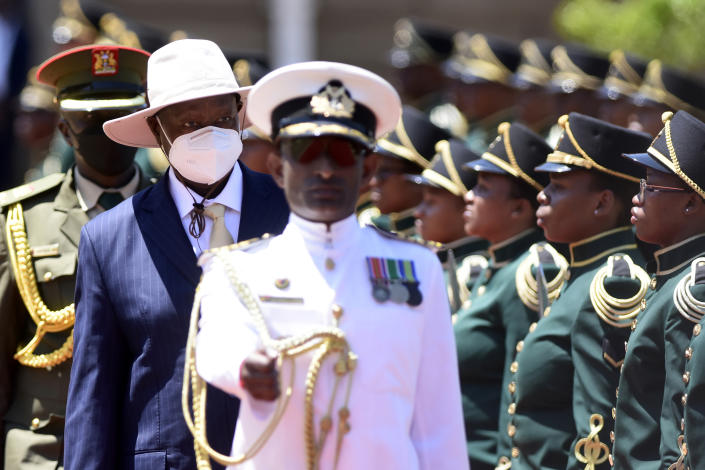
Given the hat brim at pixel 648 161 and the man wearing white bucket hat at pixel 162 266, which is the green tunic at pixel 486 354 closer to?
the hat brim at pixel 648 161

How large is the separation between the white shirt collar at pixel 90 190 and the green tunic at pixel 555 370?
1781 millimetres

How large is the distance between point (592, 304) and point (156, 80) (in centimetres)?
197

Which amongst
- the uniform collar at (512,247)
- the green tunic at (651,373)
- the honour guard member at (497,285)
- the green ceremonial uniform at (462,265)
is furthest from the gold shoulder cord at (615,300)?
the green ceremonial uniform at (462,265)

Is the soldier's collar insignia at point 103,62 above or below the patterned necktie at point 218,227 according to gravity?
above

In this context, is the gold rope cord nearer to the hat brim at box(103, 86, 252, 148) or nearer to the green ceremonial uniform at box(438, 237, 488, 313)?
the green ceremonial uniform at box(438, 237, 488, 313)

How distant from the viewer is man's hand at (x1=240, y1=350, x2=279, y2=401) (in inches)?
155

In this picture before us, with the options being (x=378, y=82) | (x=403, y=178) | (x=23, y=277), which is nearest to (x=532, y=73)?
(x=403, y=178)

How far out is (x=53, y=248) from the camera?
5828 mm

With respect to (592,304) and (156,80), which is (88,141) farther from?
(592,304)

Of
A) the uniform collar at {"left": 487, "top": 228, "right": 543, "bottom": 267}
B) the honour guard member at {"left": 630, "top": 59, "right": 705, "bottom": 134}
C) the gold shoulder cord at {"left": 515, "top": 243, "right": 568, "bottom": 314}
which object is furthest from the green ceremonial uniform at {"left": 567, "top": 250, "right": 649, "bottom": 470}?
the honour guard member at {"left": 630, "top": 59, "right": 705, "bottom": 134}

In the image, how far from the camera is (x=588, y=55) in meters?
11.3

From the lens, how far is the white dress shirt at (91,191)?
6.00m

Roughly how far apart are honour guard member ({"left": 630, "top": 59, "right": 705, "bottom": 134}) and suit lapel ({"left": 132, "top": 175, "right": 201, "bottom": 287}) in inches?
190

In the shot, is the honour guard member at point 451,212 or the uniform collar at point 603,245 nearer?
the uniform collar at point 603,245
